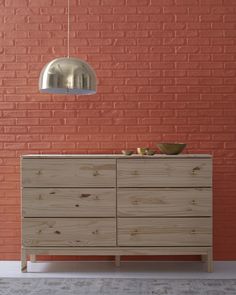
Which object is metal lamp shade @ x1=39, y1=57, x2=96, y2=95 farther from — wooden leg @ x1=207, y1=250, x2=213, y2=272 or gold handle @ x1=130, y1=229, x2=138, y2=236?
wooden leg @ x1=207, y1=250, x2=213, y2=272

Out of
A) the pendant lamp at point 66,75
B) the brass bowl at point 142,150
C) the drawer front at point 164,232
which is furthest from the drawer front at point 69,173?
the pendant lamp at point 66,75

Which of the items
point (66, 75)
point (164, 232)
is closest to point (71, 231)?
point (164, 232)

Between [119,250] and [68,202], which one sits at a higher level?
[68,202]

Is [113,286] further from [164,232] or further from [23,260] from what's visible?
[23,260]

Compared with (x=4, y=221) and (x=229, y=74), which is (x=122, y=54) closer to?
(x=229, y=74)

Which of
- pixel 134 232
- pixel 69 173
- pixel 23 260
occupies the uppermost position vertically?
pixel 69 173

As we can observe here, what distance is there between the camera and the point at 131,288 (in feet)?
15.8

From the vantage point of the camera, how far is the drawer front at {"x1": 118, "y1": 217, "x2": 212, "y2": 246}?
5.25 m

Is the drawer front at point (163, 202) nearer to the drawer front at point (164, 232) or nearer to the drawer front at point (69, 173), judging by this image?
the drawer front at point (164, 232)

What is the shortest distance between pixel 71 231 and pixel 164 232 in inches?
33.2

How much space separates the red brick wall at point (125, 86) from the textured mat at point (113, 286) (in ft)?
2.79

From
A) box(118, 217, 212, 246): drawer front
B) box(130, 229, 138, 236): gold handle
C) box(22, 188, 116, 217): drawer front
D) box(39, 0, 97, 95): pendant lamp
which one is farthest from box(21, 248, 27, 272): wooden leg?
box(39, 0, 97, 95): pendant lamp

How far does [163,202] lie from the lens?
527 centimetres

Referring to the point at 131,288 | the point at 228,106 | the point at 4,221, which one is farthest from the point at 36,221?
the point at 228,106
